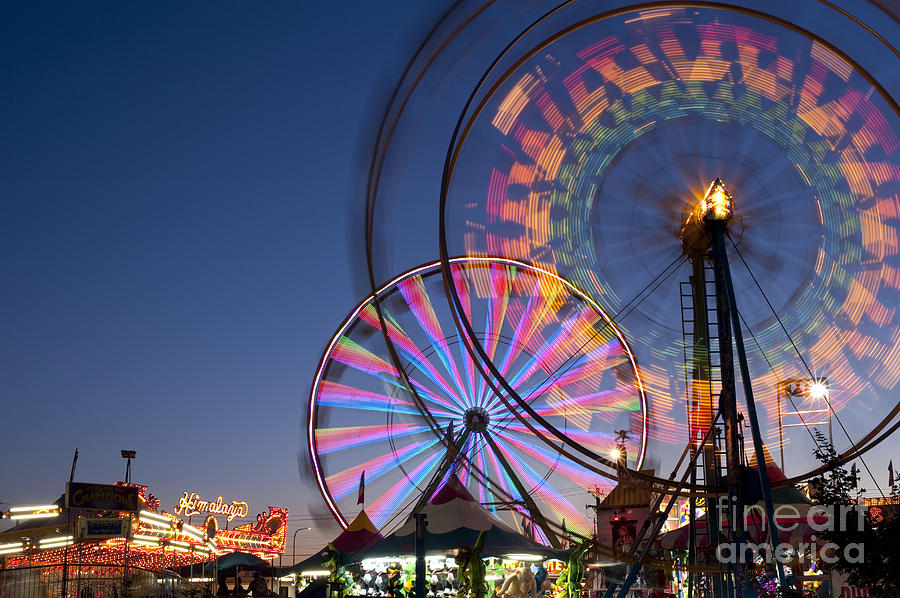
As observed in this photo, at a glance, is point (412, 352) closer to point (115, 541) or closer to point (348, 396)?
point (348, 396)

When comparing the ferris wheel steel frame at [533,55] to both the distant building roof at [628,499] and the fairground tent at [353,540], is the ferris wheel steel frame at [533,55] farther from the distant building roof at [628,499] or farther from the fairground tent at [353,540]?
the distant building roof at [628,499]

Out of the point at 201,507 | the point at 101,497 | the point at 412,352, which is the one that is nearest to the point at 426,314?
the point at 412,352

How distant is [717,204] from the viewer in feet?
41.8

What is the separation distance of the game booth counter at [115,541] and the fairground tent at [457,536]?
13.1 feet

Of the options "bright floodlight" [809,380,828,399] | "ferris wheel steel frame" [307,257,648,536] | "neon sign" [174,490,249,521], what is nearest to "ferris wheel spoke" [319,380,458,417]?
"ferris wheel steel frame" [307,257,648,536]

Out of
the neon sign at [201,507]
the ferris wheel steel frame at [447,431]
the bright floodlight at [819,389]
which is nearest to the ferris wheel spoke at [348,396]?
the ferris wheel steel frame at [447,431]

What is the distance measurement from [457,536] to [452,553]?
1.39ft

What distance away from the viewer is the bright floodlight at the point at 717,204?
12719mm

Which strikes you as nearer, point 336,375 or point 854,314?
point 854,314

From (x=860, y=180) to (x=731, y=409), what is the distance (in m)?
3.70

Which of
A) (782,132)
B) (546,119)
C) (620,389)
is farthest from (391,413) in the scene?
(782,132)

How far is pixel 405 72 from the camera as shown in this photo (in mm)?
11766

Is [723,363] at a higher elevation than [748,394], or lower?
higher

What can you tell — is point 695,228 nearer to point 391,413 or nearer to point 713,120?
point 713,120
